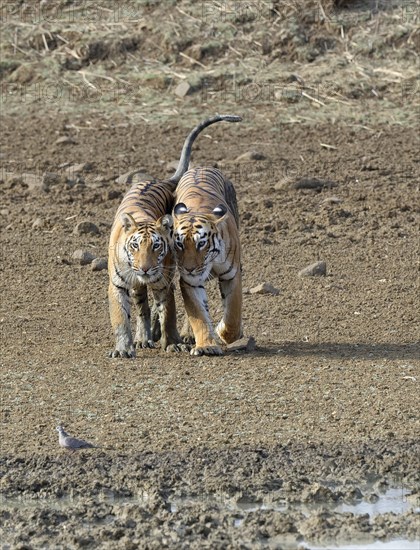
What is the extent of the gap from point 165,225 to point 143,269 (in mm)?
360

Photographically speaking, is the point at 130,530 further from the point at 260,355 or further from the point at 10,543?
the point at 260,355

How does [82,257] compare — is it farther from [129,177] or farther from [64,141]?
[64,141]

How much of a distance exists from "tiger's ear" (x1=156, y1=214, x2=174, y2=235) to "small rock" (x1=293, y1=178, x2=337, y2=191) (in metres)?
5.05

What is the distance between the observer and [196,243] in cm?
873

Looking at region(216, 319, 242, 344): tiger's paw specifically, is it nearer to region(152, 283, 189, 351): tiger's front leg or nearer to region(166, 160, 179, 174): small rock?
region(152, 283, 189, 351): tiger's front leg

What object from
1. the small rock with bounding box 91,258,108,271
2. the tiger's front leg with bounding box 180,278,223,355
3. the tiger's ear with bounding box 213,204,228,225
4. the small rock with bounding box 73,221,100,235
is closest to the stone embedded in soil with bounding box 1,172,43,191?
the small rock with bounding box 73,221,100,235

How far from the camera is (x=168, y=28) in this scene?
17891 mm

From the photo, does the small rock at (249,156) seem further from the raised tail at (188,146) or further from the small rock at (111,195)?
the raised tail at (188,146)

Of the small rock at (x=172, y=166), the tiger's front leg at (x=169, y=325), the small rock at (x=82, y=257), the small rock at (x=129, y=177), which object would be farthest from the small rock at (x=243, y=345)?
the small rock at (x=172, y=166)

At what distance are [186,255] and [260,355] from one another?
858mm

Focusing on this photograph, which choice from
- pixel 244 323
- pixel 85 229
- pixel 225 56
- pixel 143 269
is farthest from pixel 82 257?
pixel 225 56

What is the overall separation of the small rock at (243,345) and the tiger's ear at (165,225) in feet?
2.91

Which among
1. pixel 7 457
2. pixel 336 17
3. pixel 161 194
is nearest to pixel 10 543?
pixel 7 457

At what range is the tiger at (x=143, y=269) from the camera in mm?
8695
